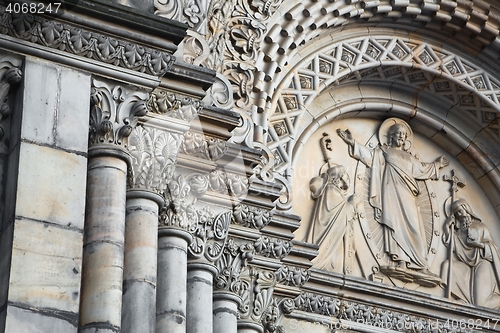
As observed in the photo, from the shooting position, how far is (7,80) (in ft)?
23.4

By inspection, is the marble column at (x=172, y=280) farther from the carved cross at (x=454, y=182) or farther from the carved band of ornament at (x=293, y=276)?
the carved cross at (x=454, y=182)

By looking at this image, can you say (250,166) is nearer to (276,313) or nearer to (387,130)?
(276,313)

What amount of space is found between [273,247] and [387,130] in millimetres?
3580

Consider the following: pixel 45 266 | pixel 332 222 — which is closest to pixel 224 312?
pixel 45 266

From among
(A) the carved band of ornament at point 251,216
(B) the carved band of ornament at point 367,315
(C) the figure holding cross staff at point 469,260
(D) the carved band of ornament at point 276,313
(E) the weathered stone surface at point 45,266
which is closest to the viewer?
(E) the weathered stone surface at point 45,266

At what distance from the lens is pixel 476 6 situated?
44.5 feet

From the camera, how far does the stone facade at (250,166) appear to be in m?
6.95

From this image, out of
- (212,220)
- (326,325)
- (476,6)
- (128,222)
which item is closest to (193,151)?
(212,220)

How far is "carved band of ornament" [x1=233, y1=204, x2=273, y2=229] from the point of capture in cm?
983

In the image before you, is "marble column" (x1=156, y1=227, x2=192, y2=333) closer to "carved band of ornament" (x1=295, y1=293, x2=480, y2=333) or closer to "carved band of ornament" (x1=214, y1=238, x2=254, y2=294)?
"carved band of ornament" (x1=214, y1=238, x2=254, y2=294)

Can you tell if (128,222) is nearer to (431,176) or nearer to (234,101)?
(234,101)

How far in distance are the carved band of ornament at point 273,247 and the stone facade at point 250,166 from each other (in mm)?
23

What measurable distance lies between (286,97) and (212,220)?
3.41m

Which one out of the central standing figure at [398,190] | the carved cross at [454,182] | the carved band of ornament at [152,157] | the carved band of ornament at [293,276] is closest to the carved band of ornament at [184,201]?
the carved band of ornament at [152,157]
